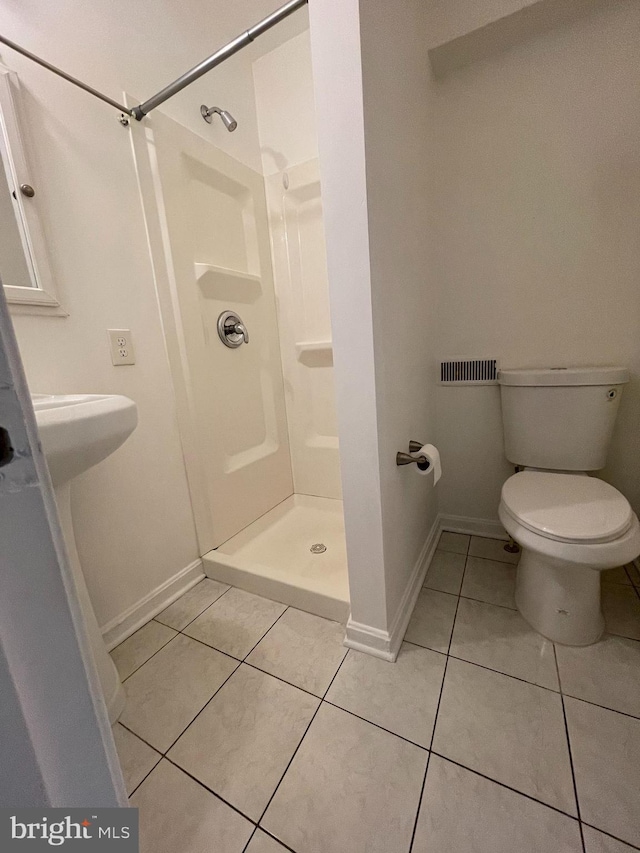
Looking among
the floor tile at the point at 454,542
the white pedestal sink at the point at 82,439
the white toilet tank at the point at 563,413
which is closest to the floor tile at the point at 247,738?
the white pedestal sink at the point at 82,439

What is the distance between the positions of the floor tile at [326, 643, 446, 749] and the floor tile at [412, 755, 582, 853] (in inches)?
3.8

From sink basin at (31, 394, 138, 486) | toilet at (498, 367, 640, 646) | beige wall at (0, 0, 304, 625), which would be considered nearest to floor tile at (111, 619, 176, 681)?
beige wall at (0, 0, 304, 625)

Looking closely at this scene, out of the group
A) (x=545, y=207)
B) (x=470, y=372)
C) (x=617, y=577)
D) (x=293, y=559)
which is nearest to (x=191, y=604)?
(x=293, y=559)

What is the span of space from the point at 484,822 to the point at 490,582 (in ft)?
2.43

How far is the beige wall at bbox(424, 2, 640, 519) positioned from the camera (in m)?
1.15

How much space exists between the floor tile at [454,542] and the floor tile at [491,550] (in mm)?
26

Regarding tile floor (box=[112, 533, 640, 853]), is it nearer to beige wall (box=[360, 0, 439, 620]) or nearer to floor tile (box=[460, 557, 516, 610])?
floor tile (box=[460, 557, 516, 610])

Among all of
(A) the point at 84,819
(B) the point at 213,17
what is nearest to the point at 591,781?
(A) the point at 84,819

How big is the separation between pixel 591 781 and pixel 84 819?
993mm

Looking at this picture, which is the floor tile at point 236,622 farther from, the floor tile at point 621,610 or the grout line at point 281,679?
the floor tile at point 621,610

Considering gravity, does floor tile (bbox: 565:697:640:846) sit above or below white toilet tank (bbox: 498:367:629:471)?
below

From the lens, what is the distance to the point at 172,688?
3.23ft

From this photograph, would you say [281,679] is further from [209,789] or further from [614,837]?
[614,837]

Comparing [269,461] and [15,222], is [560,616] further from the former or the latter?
[15,222]
